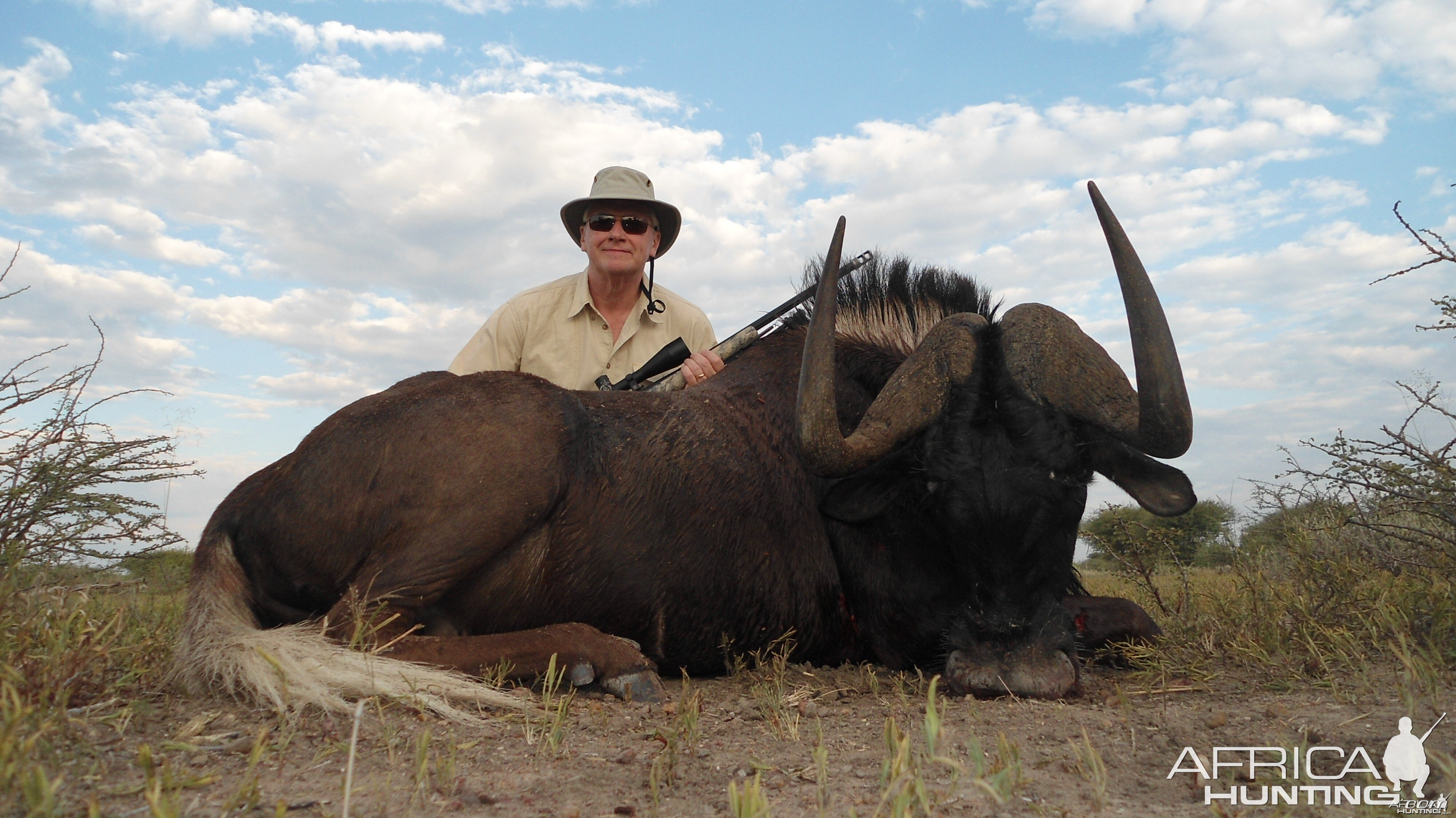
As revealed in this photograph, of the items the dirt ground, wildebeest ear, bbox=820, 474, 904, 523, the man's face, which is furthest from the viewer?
the man's face

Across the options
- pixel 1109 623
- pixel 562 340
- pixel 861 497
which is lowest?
pixel 1109 623

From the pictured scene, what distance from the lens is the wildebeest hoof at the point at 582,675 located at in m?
3.26

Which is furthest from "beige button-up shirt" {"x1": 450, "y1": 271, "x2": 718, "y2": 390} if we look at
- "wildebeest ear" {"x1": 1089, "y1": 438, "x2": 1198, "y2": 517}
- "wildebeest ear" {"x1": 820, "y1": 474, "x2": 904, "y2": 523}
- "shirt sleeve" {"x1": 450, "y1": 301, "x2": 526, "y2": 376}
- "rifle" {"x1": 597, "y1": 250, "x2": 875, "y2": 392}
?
"wildebeest ear" {"x1": 1089, "y1": 438, "x2": 1198, "y2": 517}

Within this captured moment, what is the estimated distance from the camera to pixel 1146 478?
136 inches

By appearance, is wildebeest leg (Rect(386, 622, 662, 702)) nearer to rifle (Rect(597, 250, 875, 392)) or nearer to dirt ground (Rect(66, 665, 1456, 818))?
dirt ground (Rect(66, 665, 1456, 818))

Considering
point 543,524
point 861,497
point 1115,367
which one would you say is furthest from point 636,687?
point 1115,367

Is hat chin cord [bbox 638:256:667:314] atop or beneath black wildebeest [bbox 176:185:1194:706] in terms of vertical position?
atop

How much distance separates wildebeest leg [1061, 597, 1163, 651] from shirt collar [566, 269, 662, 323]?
3.53 m

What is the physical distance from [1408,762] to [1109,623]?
1807 mm

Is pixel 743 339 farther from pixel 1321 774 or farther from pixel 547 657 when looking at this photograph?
pixel 1321 774

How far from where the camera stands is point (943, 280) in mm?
4582

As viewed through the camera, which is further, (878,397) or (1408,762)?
(878,397)

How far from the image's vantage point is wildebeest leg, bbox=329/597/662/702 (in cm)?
324

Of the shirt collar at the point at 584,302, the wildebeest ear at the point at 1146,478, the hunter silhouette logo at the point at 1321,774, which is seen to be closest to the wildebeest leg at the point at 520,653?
the hunter silhouette logo at the point at 1321,774
